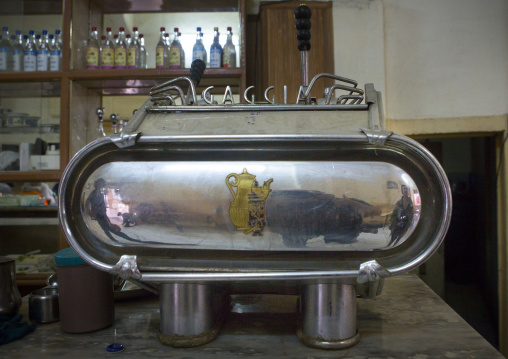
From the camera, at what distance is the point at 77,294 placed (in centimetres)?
118

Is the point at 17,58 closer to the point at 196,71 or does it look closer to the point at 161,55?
the point at 161,55

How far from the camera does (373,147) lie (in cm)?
103

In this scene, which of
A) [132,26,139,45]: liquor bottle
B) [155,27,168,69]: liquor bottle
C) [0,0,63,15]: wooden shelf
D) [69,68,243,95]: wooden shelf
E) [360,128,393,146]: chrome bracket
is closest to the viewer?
[360,128,393,146]: chrome bracket

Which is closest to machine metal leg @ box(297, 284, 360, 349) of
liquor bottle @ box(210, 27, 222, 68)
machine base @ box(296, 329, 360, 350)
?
machine base @ box(296, 329, 360, 350)

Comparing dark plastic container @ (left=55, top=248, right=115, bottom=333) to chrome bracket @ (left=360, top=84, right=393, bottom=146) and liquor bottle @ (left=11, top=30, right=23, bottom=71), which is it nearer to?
chrome bracket @ (left=360, top=84, right=393, bottom=146)

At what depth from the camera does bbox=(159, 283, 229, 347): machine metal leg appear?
3.59 ft

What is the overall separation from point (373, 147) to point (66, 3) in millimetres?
2055

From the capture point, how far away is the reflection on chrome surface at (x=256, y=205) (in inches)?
39.6

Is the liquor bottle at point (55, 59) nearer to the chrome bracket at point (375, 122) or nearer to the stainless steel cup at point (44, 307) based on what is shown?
the stainless steel cup at point (44, 307)

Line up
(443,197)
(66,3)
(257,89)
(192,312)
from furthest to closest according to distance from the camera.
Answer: (257,89), (66,3), (192,312), (443,197)

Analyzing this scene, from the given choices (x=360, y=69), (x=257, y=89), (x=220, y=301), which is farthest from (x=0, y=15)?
(x=220, y=301)

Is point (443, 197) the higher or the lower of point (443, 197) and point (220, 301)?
the higher

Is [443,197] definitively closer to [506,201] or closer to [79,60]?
[506,201]

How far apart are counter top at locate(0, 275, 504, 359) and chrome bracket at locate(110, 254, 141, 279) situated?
0.20 meters
